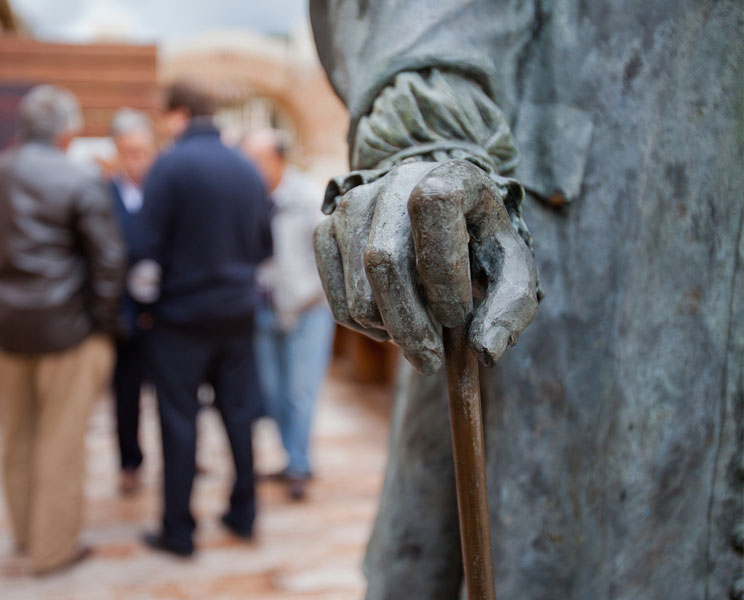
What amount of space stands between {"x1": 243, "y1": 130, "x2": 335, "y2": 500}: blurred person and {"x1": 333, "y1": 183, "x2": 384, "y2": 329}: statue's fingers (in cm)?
347

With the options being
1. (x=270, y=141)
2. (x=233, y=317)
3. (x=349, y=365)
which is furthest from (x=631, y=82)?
(x=349, y=365)

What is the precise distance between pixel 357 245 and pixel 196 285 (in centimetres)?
284

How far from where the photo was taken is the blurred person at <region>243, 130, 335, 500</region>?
4445 mm

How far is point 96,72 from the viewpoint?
6.45 metres

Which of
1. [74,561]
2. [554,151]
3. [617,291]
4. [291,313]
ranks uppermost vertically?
[554,151]

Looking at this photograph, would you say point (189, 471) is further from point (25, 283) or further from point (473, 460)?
point (473, 460)

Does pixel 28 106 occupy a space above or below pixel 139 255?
above

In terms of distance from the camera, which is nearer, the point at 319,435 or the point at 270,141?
the point at 270,141

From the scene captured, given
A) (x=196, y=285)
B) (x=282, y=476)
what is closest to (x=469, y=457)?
(x=196, y=285)

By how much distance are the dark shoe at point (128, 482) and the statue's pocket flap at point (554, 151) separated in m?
4.10

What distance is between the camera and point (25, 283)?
11.3ft

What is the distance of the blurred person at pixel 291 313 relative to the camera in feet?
14.6

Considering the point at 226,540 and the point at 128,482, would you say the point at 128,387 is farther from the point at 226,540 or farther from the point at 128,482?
the point at 226,540

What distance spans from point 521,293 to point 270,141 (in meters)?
3.99
